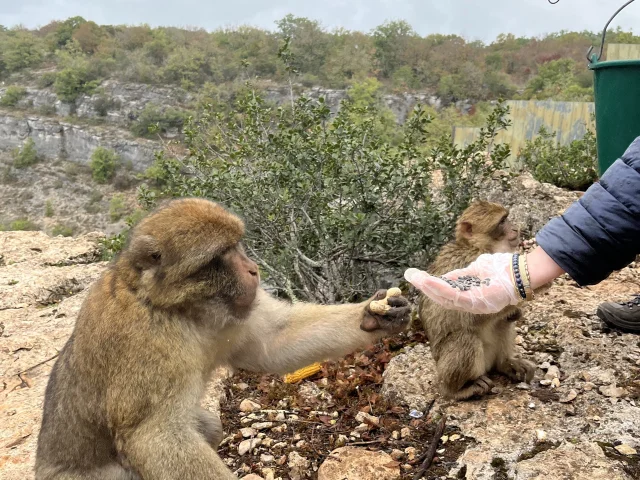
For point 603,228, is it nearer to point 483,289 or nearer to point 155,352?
point 483,289

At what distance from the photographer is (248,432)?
9.75 feet

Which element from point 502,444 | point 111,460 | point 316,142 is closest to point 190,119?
point 316,142

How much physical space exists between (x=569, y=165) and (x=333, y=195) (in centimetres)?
382

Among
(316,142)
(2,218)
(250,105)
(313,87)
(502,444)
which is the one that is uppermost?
(313,87)

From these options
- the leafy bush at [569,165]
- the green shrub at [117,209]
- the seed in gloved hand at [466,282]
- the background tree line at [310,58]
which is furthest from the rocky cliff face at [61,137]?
the seed in gloved hand at [466,282]

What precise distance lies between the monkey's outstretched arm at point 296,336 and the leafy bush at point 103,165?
27.6m

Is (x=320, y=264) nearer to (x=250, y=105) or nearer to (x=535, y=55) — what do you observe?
(x=250, y=105)

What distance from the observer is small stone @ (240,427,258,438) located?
2.95 meters

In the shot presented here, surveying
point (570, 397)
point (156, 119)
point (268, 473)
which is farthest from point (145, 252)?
point (156, 119)

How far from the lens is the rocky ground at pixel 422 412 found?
2426 millimetres

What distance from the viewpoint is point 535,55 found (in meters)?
34.8

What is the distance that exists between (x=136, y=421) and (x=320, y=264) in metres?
2.51

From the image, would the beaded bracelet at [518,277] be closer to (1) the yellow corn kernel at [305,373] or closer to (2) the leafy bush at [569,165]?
(1) the yellow corn kernel at [305,373]

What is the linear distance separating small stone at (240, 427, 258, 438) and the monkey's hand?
995mm
